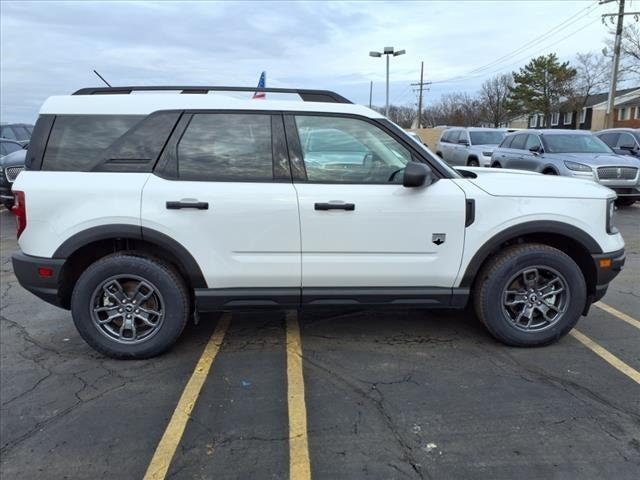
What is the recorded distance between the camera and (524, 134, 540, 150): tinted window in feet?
39.6

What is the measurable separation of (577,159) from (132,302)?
32.8 ft

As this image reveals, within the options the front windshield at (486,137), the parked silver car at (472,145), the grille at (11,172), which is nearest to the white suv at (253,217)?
the grille at (11,172)

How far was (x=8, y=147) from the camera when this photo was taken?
12828 millimetres

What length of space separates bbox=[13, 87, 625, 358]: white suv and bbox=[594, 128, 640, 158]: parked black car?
11533 mm

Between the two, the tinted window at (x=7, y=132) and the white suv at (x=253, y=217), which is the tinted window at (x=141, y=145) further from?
the tinted window at (x=7, y=132)

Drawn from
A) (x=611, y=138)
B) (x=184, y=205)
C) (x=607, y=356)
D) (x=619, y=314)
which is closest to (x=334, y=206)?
(x=184, y=205)

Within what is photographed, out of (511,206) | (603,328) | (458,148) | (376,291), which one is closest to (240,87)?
(376,291)

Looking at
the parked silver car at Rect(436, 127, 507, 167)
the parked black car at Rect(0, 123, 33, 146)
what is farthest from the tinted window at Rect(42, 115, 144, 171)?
the parked black car at Rect(0, 123, 33, 146)

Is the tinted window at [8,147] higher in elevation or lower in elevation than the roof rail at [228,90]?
lower

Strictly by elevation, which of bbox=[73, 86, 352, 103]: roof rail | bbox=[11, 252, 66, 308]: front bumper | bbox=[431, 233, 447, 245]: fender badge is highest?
bbox=[73, 86, 352, 103]: roof rail

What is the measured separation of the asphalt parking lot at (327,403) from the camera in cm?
270

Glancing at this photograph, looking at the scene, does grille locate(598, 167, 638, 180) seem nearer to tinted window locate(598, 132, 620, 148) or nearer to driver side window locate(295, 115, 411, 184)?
tinted window locate(598, 132, 620, 148)

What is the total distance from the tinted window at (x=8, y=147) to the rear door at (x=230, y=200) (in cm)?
1079

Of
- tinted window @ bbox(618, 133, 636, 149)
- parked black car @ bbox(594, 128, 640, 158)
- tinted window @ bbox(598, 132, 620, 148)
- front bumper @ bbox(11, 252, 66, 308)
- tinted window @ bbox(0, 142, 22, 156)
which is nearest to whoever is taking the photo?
front bumper @ bbox(11, 252, 66, 308)
